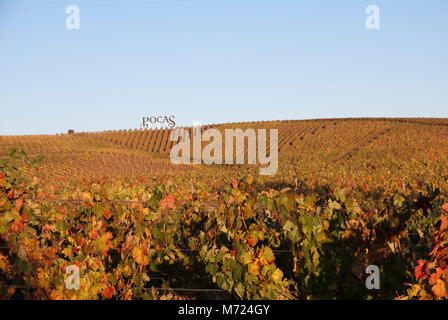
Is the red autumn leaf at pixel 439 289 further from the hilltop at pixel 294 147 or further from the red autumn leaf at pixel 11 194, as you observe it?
the hilltop at pixel 294 147

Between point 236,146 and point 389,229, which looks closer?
point 389,229

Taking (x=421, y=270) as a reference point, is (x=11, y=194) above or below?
above

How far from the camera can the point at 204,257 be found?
3975 millimetres

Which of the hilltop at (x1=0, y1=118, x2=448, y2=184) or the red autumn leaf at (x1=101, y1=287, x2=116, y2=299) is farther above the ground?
the hilltop at (x1=0, y1=118, x2=448, y2=184)

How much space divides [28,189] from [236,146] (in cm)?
4357

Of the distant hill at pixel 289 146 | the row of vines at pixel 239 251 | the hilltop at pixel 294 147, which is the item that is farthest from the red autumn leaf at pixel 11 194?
the distant hill at pixel 289 146

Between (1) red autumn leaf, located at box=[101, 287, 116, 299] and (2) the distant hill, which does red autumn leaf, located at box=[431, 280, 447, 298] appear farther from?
(2) the distant hill

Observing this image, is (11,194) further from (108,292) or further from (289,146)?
(289,146)

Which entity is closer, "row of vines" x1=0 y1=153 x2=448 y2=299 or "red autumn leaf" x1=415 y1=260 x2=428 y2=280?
"red autumn leaf" x1=415 y1=260 x2=428 y2=280

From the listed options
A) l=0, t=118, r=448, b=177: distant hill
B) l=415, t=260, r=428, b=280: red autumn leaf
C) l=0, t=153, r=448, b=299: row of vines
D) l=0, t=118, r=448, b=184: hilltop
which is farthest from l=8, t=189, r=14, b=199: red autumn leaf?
l=0, t=118, r=448, b=177: distant hill

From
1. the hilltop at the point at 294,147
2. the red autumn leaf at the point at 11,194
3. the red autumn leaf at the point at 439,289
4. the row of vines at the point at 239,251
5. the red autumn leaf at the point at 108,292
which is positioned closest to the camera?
the red autumn leaf at the point at 439,289

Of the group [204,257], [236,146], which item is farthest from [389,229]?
[236,146]

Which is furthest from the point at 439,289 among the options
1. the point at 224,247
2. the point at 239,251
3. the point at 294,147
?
the point at 294,147
